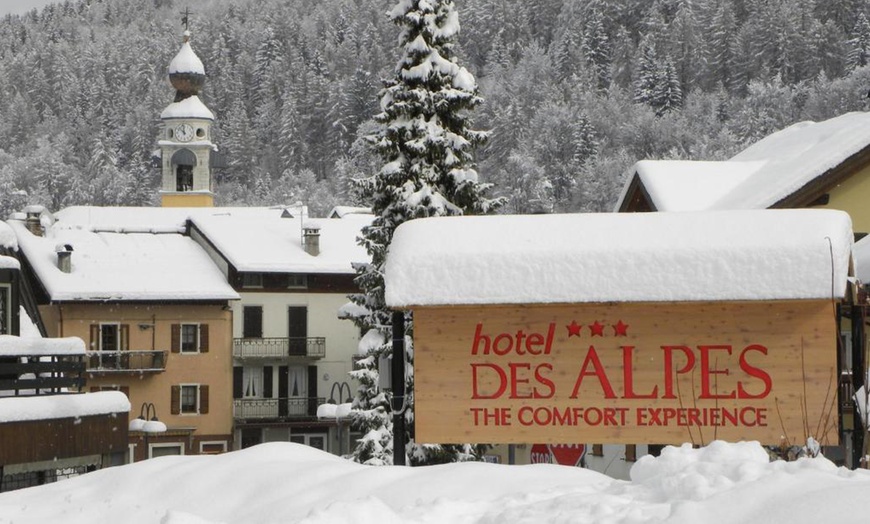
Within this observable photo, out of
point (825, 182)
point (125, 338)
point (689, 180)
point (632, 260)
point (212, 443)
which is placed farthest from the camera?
point (212, 443)

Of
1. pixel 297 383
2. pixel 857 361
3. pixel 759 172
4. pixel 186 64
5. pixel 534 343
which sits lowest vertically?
pixel 297 383

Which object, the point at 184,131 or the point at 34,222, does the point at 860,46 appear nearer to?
the point at 184,131

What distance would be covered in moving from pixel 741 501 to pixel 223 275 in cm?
5235

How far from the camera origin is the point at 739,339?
53.0 ft

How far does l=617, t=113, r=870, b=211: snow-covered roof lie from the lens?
2786 cm

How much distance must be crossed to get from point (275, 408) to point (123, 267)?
9159 millimetres

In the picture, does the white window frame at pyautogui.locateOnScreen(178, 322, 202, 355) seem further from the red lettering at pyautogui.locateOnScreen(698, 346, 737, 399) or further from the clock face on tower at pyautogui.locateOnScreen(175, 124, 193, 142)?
the clock face on tower at pyautogui.locateOnScreen(175, 124, 193, 142)

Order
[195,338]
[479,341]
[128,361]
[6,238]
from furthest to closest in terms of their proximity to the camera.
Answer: [195,338], [128,361], [6,238], [479,341]

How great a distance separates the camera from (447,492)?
1070 centimetres

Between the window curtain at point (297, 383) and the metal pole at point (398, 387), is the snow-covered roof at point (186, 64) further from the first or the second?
the metal pole at point (398, 387)

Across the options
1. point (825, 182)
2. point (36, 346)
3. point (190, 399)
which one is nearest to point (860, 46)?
point (190, 399)

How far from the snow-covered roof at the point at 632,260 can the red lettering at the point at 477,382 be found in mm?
930

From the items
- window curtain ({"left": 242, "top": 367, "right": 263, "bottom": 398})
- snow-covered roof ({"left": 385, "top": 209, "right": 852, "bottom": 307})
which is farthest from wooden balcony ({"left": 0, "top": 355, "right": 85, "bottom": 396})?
window curtain ({"left": 242, "top": 367, "right": 263, "bottom": 398})

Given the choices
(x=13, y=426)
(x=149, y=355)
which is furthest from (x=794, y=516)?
(x=149, y=355)
